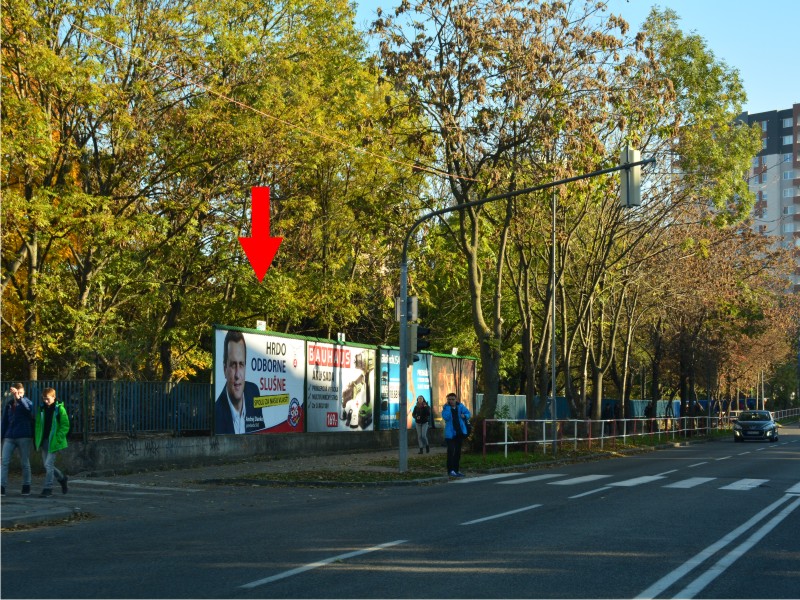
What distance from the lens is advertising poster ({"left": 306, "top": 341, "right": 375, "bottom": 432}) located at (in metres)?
30.1

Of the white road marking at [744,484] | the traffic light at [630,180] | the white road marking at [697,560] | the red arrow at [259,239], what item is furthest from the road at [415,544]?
the red arrow at [259,239]

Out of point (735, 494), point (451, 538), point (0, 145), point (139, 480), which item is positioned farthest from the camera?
point (0, 145)

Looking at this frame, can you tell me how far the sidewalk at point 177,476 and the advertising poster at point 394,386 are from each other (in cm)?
145

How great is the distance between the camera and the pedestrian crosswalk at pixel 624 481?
65.4 ft

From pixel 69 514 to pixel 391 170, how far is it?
23875mm

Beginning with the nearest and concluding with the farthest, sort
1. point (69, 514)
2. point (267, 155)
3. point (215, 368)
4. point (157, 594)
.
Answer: point (157, 594)
point (69, 514)
point (215, 368)
point (267, 155)

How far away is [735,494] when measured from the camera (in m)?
18.2

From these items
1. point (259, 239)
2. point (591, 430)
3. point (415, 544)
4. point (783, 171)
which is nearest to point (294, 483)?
point (415, 544)

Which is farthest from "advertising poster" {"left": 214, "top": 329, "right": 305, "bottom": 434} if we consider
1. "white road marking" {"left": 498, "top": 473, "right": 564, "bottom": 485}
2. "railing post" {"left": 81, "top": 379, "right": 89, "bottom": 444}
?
"white road marking" {"left": 498, "top": 473, "right": 564, "bottom": 485}

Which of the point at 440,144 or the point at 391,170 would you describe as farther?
the point at 391,170

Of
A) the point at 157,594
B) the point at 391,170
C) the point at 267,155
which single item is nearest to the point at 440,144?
the point at 267,155

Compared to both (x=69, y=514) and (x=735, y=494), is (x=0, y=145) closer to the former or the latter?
(x=69, y=514)

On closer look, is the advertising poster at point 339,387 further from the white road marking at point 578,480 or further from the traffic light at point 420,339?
the white road marking at point 578,480

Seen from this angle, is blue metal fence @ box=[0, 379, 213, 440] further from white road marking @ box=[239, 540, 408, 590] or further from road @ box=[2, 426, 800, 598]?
white road marking @ box=[239, 540, 408, 590]
